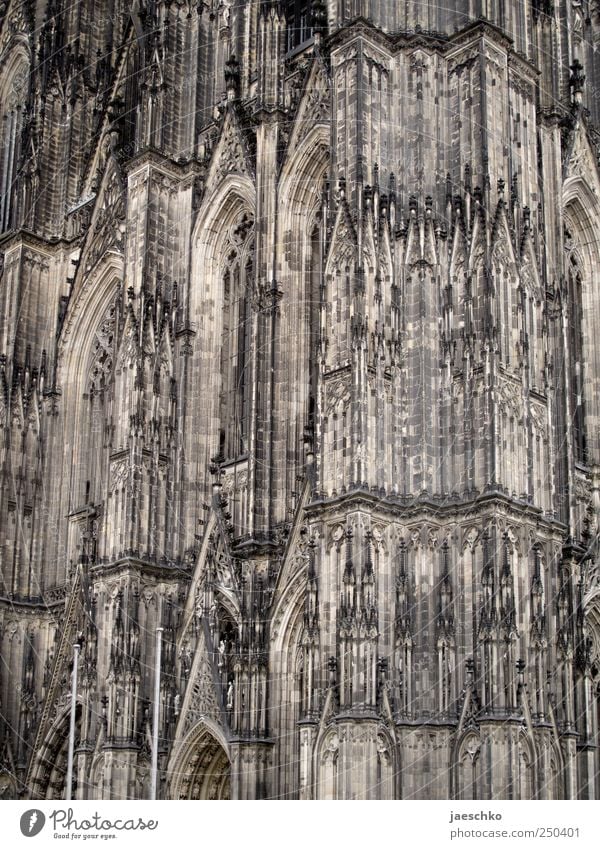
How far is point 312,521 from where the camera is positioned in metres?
31.1

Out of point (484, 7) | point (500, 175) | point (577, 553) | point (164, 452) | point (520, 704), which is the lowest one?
point (520, 704)

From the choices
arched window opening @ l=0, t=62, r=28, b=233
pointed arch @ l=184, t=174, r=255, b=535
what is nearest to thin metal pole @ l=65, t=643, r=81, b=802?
pointed arch @ l=184, t=174, r=255, b=535

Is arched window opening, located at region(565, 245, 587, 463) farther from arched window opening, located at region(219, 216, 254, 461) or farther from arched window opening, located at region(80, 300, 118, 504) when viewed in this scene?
arched window opening, located at region(80, 300, 118, 504)

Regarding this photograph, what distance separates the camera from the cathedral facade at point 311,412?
30016 millimetres

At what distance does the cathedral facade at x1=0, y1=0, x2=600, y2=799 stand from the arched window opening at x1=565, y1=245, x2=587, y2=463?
118 mm

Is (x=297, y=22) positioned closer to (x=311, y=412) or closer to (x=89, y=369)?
(x=311, y=412)

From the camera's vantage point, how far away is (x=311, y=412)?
3538 cm

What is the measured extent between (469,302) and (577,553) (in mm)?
6575

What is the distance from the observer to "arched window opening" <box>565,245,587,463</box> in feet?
120

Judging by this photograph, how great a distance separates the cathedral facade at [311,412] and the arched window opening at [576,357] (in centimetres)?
12

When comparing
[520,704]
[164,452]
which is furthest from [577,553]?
[164,452]

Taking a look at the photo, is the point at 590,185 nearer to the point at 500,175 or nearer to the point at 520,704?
the point at 500,175
